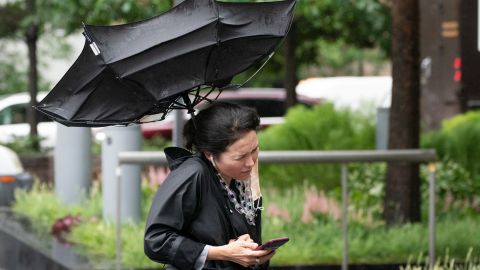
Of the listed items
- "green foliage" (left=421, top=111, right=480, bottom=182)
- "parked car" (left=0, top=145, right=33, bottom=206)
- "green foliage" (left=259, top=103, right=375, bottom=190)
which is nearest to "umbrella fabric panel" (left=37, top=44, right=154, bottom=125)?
"green foliage" (left=259, top=103, right=375, bottom=190)

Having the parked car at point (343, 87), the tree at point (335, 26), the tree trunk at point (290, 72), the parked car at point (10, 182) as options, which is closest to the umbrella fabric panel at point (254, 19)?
the parked car at point (10, 182)

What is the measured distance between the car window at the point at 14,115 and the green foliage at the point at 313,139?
10.7 m

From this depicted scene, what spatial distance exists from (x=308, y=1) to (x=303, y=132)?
3.58 metres

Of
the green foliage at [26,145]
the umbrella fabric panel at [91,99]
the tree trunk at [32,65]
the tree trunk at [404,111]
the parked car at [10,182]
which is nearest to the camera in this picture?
the umbrella fabric panel at [91,99]

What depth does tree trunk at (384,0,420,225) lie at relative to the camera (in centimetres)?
1035

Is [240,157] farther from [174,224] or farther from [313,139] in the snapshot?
[313,139]

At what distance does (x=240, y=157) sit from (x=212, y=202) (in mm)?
187

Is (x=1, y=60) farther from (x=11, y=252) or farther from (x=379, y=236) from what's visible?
(x=379, y=236)

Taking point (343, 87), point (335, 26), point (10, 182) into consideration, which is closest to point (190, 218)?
point (10, 182)

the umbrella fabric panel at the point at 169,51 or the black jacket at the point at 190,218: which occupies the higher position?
the umbrella fabric panel at the point at 169,51

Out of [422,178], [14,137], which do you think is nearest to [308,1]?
[422,178]

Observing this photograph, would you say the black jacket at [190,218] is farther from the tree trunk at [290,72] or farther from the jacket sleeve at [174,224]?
the tree trunk at [290,72]

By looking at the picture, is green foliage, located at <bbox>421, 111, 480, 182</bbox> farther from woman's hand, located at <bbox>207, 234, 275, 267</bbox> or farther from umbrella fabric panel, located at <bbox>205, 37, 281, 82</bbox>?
woman's hand, located at <bbox>207, 234, 275, 267</bbox>

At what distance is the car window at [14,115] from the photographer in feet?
75.6
